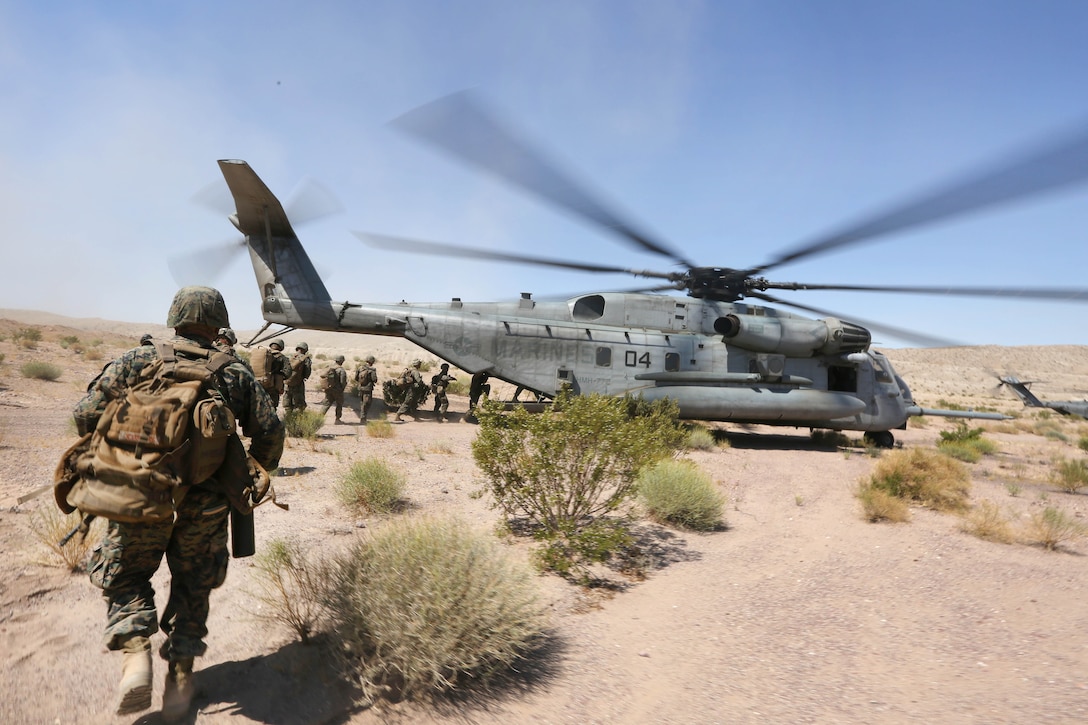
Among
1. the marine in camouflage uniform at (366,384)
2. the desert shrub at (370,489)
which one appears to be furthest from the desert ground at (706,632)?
the marine in camouflage uniform at (366,384)

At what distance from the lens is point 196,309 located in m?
2.64

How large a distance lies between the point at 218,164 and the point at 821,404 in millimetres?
13830

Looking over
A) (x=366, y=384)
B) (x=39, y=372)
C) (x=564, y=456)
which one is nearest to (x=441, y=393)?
(x=366, y=384)

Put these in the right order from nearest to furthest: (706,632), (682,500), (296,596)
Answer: (296,596) < (706,632) < (682,500)

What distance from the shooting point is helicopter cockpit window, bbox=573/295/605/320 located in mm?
12695

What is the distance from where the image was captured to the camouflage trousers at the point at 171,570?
2311 mm

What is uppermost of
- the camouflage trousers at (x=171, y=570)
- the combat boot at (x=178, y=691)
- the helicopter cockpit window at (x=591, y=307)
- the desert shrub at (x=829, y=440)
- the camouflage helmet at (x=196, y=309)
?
the helicopter cockpit window at (x=591, y=307)

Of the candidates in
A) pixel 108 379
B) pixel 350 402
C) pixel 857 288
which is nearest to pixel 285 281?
pixel 350 402

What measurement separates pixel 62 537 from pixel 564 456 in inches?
155

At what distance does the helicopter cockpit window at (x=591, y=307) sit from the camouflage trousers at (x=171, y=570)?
10586 millimetres

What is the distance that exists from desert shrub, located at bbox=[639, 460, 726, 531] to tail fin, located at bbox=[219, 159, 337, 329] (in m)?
8.86

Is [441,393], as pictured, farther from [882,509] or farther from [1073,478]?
[1073,478]

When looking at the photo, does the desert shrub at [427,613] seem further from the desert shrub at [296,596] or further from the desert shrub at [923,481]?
the desert shrub at [923,481]

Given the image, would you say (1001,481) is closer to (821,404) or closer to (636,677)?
(821,404)
